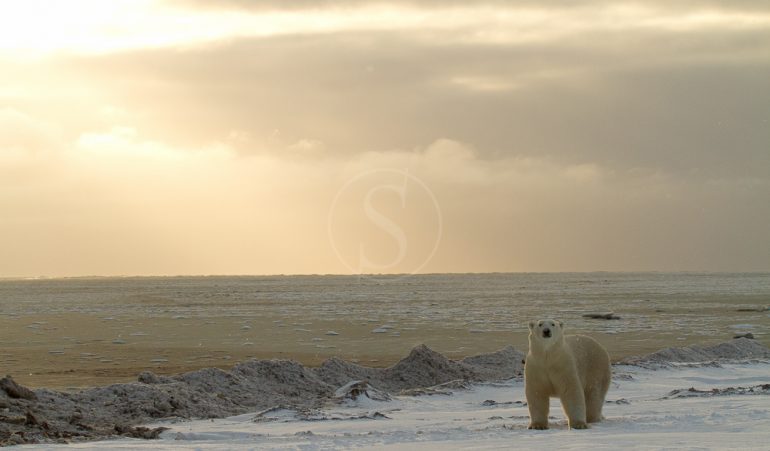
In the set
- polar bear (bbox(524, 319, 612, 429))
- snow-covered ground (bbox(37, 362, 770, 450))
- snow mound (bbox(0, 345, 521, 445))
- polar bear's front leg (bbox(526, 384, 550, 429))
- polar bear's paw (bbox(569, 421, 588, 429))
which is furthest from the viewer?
snow mound (bbox(0, 345, 521, 445))

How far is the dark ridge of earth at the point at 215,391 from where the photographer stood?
419 inches

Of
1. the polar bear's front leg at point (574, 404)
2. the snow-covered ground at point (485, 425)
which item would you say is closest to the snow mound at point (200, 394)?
the snow-covered ground at point (485, 425)

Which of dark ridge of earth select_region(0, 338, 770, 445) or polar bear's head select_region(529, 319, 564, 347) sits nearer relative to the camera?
polar bear's head select_region(529, 319, 564, 347)

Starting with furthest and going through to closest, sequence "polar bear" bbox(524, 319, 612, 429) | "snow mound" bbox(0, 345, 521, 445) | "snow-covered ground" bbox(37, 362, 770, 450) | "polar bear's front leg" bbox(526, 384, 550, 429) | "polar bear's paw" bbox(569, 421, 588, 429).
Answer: "snow mound" bbox(0, 345, 521, 445) → "polar bear's front leg" bbox(526, 384, 550, 429) → "polar bear" bbox(524, 319, 612, 429) → "polar bear's paw" bbox(569, 421, 588, 429) → "snow-covered ground" bbox(37, 362, 770, 450)

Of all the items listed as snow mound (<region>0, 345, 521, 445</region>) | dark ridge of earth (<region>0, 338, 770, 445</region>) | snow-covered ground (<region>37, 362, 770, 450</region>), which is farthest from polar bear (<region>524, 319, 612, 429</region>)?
dark ridge of earth (<region>0, 338, 770, 445</region>)

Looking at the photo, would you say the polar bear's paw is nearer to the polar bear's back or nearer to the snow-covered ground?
the snow-covered ground

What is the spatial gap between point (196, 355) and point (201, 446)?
12983 mm

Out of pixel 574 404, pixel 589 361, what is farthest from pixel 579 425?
Result: pixel 589 361

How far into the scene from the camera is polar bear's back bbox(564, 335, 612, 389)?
1068 cm

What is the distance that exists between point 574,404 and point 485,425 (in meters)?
1.06

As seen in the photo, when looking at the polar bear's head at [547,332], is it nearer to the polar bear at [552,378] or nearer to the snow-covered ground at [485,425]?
the polar bear at [552,378]

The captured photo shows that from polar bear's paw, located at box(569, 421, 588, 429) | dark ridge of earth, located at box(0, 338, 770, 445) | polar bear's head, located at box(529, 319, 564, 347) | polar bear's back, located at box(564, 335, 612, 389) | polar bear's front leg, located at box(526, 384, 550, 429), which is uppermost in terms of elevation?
polar bear's head, located at box(529, 319, 564, 347)

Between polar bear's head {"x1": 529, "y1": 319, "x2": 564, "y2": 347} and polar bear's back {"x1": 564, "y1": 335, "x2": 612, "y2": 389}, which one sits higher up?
polar bear's head {"x1": 529, "y1": 319, "x2": 564, "y2": 347}

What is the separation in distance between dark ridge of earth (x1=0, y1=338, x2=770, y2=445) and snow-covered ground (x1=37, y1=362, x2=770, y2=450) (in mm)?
796
